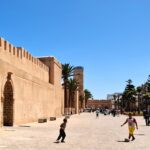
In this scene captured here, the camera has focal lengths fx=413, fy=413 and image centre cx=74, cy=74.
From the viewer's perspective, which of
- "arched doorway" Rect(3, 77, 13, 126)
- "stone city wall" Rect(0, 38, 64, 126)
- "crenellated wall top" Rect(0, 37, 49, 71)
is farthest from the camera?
"arched doorway" Rect(3, 77, 13, 126)

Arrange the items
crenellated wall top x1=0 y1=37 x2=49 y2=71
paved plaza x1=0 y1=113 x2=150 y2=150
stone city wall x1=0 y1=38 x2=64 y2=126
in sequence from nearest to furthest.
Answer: paved plaza x1=0 y1=113 x2=150 y2=150 < stone city wall x1=0 y1=38 x2=64 y2=126 < crenellated wall top x1=0 y1=37 x2=49 y2=71

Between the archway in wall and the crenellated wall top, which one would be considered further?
the archway in wall

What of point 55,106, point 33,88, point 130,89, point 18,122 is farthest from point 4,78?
point 130,89

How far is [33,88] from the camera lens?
37156mm

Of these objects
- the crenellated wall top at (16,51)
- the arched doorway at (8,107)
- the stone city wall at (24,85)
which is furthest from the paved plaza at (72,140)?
the crenellated wall top at (16,51)

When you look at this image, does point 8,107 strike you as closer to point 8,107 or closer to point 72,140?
point 8,107

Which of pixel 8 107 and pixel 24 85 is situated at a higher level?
pixel 24 85

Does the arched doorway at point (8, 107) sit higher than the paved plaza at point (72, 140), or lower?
higher

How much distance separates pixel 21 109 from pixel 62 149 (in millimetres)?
18040

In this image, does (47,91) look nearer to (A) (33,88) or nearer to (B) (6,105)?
(A) (33,88)

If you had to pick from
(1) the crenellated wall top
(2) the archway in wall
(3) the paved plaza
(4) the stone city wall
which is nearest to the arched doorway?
(2) the archway in wall

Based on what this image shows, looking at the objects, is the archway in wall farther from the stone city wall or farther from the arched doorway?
the stone city wall

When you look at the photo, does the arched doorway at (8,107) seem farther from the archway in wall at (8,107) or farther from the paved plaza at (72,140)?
the paved plaza at (72,140)

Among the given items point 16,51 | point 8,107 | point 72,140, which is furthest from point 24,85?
point 72,140
